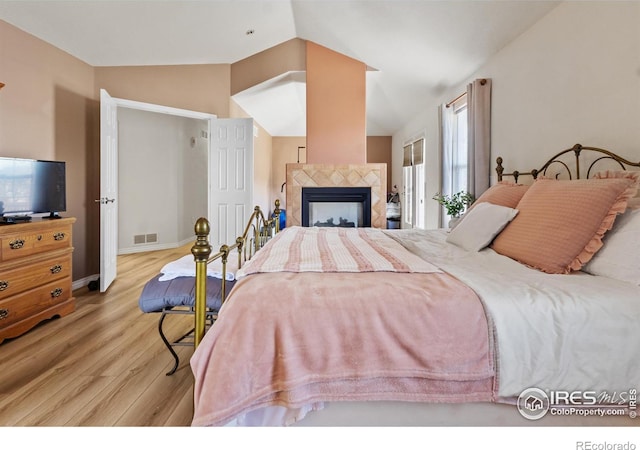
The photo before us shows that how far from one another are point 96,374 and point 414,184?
18.2 feet

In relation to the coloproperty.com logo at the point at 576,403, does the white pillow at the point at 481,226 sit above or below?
above

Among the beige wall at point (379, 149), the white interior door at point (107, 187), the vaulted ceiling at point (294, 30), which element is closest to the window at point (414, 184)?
the vaulted ceiling at point (294, 30)

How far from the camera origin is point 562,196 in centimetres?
159

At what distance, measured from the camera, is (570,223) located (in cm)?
147

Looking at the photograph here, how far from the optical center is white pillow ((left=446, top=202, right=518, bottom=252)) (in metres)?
1.92

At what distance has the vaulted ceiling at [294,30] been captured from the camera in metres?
2.91

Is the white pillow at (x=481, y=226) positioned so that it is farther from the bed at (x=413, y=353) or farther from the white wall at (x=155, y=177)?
the white wall at (x=155, y=177)

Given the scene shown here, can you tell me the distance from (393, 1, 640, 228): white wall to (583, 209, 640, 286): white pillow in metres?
0.65

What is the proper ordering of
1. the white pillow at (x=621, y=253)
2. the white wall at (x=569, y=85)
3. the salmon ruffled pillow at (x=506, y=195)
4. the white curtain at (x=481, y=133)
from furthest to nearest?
the white curtain at (x=481, y=133) → the salmon ruffled pillow at (x=506, y=195) → the white wall at (x=569, y=85) → the white pillow at (x=621, y=253)

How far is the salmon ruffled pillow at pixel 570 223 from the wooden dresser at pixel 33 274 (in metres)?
3.25

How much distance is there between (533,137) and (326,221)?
2.87 m

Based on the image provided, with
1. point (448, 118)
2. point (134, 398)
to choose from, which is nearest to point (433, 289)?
point (134, 398)

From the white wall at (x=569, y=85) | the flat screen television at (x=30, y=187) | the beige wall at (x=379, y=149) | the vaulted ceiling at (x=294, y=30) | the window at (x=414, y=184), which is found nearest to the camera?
the white wall at (x=569, y=85)

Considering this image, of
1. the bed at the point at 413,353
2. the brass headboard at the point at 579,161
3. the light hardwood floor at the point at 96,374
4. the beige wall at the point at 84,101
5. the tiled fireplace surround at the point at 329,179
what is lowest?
the light hardwood floor at the point at 96,374
